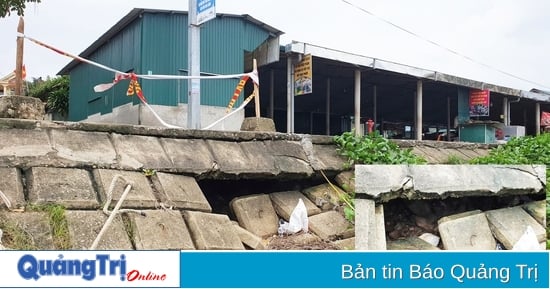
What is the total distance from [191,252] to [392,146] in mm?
3178

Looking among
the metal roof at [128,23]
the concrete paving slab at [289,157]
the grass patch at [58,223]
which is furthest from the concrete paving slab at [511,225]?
the metal roof at [128,23]

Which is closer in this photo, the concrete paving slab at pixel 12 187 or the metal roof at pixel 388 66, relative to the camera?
the concrete paving slab at pixel 12 187

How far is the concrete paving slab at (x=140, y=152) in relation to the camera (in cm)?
370

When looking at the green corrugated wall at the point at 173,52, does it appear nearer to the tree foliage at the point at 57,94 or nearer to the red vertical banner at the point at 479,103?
the tree foliage at the point at 57,94

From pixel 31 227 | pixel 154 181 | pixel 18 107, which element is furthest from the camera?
pixel 18 107

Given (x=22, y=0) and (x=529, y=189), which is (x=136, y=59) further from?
(x=529, y=189)

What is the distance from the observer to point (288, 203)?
4.40 m

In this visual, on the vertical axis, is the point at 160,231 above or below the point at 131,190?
below

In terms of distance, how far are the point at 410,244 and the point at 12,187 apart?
3218 millimetres

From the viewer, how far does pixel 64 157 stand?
11.4ft

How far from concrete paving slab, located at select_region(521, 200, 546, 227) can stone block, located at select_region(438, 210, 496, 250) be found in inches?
20.0

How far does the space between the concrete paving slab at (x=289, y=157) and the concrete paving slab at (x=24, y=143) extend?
2.05m

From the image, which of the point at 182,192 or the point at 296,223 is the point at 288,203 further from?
the point at 182,192

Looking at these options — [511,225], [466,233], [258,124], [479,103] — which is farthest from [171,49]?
[479,103]
